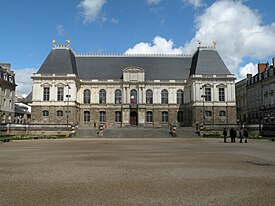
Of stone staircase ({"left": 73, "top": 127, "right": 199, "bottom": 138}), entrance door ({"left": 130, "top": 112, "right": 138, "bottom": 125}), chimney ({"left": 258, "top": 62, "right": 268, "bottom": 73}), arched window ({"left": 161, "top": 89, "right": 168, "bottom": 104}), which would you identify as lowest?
stone staircase ({"left": 73, "top": 127, "right": 199, "bottom": 138})

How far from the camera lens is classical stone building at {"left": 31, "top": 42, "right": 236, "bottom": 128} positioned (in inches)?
1984

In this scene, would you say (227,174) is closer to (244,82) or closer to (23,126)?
(23,126)

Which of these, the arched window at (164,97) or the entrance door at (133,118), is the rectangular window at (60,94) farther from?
the arched window at (164,97)

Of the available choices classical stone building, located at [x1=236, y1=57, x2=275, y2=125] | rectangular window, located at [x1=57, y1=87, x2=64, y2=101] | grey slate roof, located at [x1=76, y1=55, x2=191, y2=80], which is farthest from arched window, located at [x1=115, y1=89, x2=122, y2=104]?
classical stone building, located at [x1=236, y1=57, x2=275, y2=125]

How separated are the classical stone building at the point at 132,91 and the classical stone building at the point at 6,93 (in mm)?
6159

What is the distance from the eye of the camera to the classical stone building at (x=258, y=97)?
182 feet

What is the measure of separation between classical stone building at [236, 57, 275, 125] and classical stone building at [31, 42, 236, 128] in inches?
418

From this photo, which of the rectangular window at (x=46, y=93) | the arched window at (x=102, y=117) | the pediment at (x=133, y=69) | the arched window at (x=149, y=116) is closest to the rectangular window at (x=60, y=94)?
the rectangular window at (x=46, y=93)

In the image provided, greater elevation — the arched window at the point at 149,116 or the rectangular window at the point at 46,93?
the rectangular window at the point at 46,93

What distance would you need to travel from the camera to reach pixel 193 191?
21.3 feet

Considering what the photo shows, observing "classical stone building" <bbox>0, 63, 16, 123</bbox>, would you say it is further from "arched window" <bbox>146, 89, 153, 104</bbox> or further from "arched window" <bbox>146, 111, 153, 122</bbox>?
"arched window" <bbox>146, 89, 153, 104</bbox>

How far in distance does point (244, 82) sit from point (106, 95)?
4005cm

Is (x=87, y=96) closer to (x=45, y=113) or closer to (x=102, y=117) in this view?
(x=102, y=117)

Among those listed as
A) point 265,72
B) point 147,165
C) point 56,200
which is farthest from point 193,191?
point 265,72
